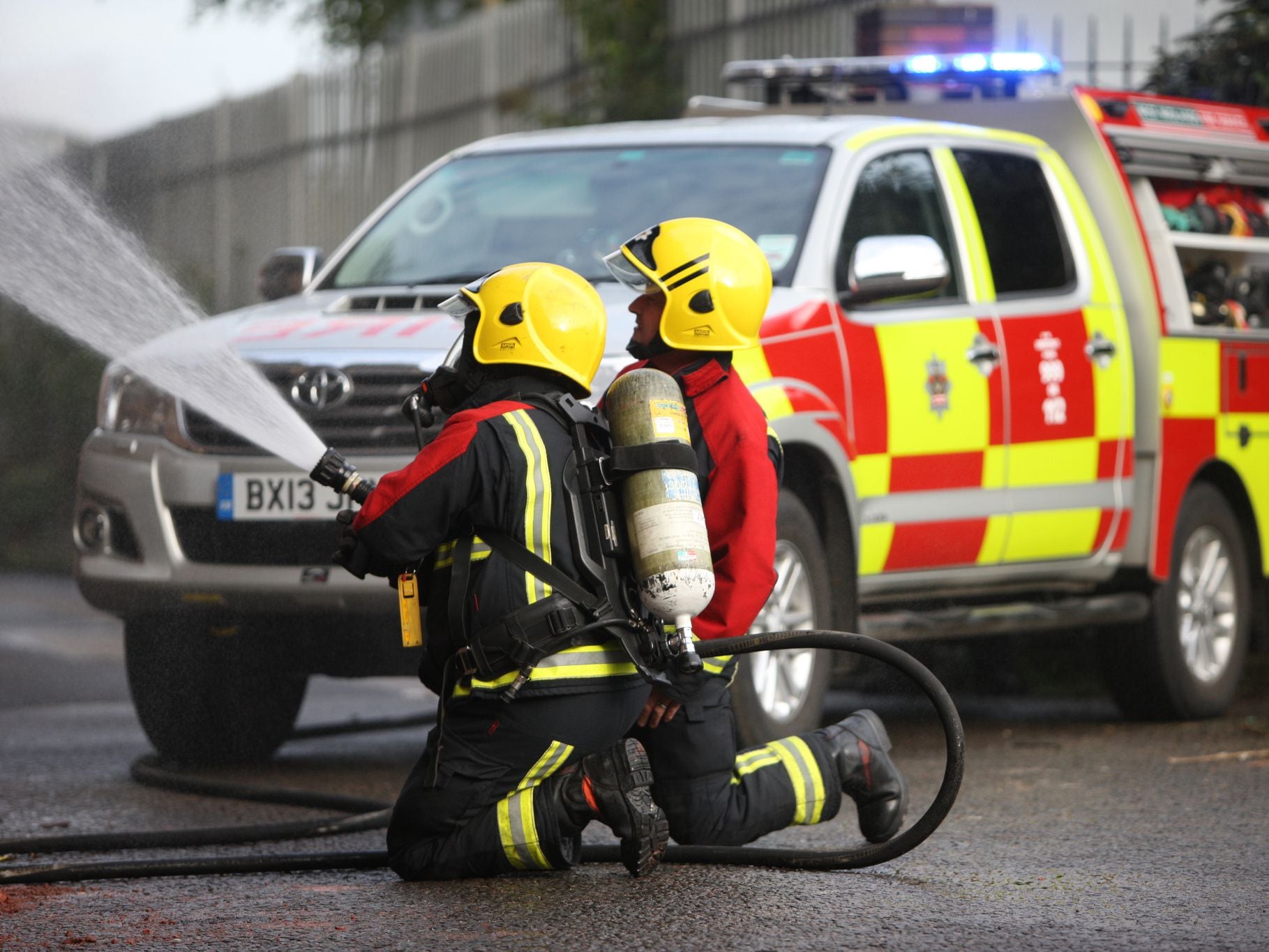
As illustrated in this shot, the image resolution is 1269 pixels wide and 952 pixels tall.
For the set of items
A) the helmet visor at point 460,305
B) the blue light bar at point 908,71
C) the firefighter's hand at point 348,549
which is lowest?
the firefighter's hand at point 348,549

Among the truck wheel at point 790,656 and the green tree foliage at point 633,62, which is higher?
the green tree foliage at point 633,62

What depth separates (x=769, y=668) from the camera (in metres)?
5.93

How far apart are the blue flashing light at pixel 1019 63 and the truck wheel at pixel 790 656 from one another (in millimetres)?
2626

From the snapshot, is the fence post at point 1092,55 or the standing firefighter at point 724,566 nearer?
the standing firefighter at point 724,566

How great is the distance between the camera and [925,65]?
8195 mm

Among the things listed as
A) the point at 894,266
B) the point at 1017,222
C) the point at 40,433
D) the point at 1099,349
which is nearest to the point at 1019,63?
the point at 1017,222

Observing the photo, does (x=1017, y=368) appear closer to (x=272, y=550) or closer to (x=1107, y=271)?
(x=1107, y=271)

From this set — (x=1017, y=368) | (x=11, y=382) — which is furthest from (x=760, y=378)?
(x=11, y=382)

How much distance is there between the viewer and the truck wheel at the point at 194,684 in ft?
20.9

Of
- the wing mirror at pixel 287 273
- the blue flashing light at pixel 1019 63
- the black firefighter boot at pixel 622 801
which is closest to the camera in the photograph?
the black firefighter boot at pixel 622 801

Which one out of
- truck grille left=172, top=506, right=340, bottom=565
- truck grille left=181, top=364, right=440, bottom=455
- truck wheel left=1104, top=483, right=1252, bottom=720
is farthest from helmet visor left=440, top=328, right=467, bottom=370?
truck wheel left=1104, top=483, right=1252, bottom=720

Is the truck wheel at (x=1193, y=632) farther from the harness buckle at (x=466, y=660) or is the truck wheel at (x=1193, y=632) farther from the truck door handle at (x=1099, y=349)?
the harness buckle at (x=466, y=660)

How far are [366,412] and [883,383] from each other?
161cm

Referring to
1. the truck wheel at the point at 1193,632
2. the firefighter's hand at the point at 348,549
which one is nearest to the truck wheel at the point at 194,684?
the firefighter's hand at the point at 348,549
